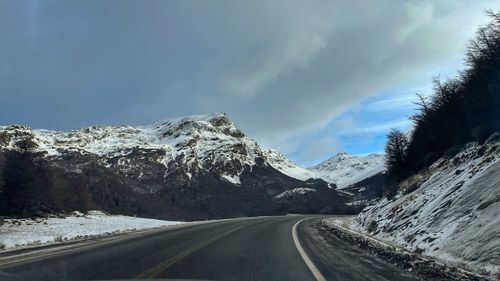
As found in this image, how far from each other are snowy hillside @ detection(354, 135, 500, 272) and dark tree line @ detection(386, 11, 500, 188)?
4.51 m

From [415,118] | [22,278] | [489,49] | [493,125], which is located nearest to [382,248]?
[22,278]

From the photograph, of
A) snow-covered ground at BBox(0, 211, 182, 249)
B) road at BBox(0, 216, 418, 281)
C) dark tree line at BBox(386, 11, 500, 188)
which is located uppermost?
dark tree line at BBox(386, 11, 500, 188)

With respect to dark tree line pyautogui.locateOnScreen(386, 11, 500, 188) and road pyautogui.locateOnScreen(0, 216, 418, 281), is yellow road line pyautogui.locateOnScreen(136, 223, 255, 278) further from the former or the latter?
dark tree line pyautogui.locateOnScreen(386, 11, 500, 188)

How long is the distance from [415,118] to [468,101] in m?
16.6

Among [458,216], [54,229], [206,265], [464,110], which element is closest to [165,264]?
[206,265]

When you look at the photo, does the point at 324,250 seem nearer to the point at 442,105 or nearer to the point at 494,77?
the point at 494,77

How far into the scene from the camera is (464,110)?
30359mm

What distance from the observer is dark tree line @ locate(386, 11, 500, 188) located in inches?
1046

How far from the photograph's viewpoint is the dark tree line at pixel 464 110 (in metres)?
26.6

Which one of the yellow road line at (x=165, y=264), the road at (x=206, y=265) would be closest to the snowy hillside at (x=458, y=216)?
the road at (x=206, y=265)

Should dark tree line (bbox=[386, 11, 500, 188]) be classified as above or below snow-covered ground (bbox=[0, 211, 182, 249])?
above

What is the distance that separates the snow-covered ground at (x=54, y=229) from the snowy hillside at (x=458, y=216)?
45.9 feet

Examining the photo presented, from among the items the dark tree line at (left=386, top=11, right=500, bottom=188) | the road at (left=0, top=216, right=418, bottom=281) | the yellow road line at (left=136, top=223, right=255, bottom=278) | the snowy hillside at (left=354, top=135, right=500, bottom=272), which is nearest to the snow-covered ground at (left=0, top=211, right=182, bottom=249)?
the road at (left=0, top=216, right=418, bottom=281)

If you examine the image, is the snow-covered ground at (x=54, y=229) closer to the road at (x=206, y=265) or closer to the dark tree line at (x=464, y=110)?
the road at (x=206, y=265)
